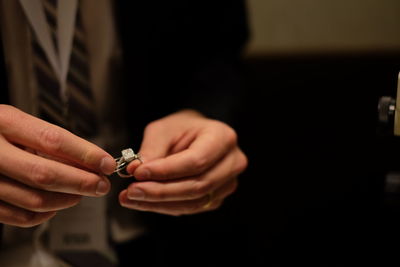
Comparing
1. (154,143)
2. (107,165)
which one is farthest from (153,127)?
(107,165)

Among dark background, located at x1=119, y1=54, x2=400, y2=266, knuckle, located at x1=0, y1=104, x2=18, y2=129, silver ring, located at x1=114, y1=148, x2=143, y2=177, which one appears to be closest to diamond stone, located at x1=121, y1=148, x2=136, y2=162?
silver ring, located at x1=114, y1=148, x2=143, y2=177

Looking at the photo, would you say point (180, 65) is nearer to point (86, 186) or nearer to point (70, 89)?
point (70, 89)

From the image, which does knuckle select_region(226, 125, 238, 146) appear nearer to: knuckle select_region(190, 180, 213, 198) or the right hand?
knuckle select_region(190, 180, 213, 198)

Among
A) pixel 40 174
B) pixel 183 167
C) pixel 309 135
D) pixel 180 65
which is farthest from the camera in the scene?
pixel 309 135

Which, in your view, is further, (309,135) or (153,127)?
(309,135)

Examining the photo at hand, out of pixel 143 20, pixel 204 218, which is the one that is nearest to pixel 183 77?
pixel 143 20

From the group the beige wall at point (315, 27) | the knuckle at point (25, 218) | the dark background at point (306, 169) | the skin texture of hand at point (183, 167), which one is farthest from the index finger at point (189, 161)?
the beige wall at point (315, 27)
